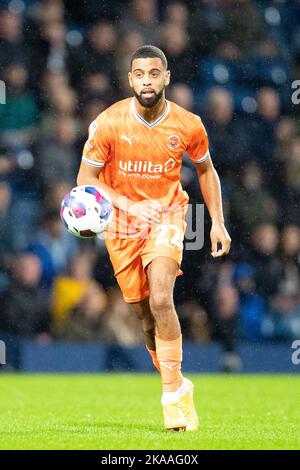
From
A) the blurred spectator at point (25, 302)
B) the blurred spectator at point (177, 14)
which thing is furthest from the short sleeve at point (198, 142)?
the blurred spectator at point (177, 14)

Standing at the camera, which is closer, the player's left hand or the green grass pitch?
the green grass pitch

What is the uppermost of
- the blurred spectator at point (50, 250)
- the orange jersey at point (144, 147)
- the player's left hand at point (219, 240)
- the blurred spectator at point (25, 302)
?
the orange jersey at point (144, 147)

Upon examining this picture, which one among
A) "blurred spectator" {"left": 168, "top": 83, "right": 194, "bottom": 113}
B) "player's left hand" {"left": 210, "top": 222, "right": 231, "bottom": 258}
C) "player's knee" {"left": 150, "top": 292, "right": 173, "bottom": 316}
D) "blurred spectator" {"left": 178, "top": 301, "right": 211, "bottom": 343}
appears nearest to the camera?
"player's knee" {"left": 150, "top": 292, "right": 173, "bottom": 316}

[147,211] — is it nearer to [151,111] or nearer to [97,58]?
[151,111]

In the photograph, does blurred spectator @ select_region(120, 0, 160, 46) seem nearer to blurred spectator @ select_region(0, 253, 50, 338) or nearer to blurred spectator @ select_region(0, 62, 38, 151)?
blurred spectator @ select_region(0, 62, 38, 151)

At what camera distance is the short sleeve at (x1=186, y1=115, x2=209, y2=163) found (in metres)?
6.89

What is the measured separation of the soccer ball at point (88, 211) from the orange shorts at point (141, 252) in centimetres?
30

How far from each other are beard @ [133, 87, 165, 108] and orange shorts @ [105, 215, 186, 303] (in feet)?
2.36

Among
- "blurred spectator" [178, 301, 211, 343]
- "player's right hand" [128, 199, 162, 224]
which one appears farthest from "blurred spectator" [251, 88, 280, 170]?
"player's right hand" [128, 199, 162, 224]

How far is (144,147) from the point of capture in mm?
6863

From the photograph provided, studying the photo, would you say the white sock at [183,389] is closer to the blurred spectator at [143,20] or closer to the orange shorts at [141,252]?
the orange shorts at [141,252]

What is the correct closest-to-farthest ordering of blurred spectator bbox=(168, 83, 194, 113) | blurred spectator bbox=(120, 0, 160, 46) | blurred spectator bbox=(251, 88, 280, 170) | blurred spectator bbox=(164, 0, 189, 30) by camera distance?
blurred spectator bbox=(168, 83, 194, 113) → blurred spectator bbox=(251, 88, 280, 170) → blurred spectator bbox=(120, 0, 160, 46) → blurred spectator bbox=(164, 0, 189, 30)

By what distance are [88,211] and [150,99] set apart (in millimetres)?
793

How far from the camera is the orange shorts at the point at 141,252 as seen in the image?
6.57m
